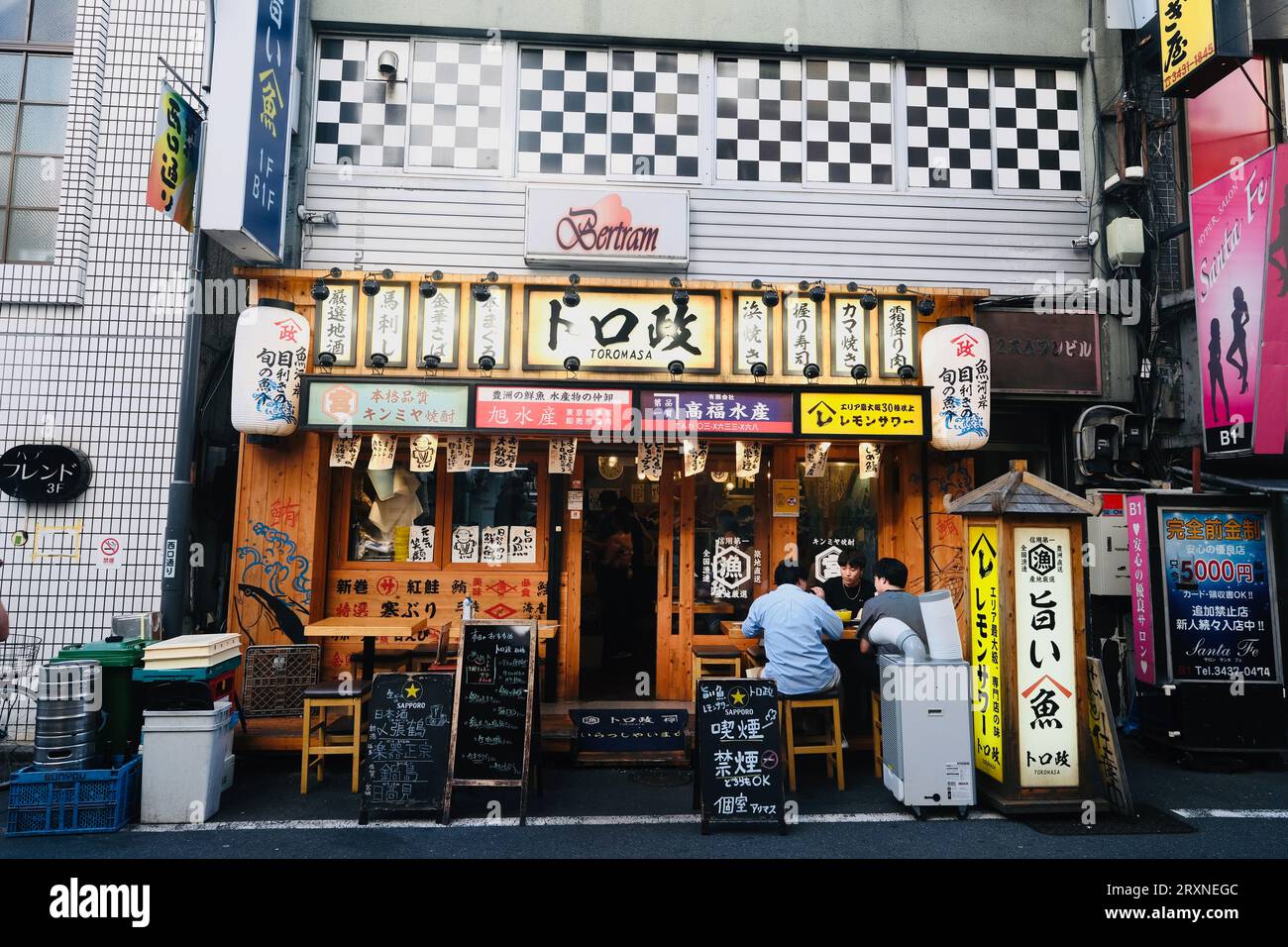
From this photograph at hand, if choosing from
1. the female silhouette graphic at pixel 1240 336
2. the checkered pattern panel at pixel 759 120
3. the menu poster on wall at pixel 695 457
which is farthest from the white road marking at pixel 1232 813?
the checkered pattern panel at pixel 759 120

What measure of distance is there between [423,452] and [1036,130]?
30.7 feet

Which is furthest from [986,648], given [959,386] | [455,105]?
[455,105]

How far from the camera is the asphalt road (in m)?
5.39

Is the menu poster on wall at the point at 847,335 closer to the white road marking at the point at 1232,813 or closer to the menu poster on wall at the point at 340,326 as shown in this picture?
the white road marking at the point at 1232,813

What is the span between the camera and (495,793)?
6.36m

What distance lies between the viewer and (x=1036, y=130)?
32.9ft

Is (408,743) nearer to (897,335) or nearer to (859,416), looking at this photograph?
(859,416)

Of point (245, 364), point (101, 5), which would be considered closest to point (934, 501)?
point (245, 364)

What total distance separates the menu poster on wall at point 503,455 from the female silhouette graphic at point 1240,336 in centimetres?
753

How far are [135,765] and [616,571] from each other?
17.2 ft

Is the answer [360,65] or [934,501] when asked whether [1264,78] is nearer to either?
[934,501]

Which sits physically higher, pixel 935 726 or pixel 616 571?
pixel 616 571

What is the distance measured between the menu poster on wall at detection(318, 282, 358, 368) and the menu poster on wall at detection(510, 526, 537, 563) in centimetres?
281

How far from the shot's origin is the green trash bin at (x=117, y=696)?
6426 millimetres
